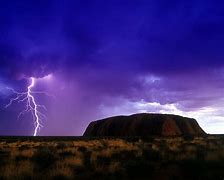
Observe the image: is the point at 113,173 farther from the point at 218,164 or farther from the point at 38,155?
the point at 38,155

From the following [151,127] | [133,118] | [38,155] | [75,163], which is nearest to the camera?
[75,163]

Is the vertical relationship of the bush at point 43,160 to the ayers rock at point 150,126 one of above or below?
below

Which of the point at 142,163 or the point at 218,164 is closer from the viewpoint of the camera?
the point at 218,164

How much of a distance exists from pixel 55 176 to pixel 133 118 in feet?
283

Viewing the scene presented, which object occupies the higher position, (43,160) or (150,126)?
(150,126)

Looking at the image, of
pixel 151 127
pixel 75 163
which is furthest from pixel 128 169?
pixel 151 127

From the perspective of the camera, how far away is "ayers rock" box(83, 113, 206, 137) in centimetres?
9062

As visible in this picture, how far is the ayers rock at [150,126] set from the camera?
90625mm

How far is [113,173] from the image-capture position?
15648 millimetres

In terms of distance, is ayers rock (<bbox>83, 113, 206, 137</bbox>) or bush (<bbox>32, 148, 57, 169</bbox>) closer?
bush (<bbox>32, 148, 57, 169</bbox>)

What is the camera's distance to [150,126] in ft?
305

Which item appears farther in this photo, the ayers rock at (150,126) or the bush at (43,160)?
the ayers rock at (150,126)

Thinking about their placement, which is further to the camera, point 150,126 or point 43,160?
point 150,126

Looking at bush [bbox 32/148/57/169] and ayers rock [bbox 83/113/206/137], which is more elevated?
ayers rock [bbox 83/113/206/137]
